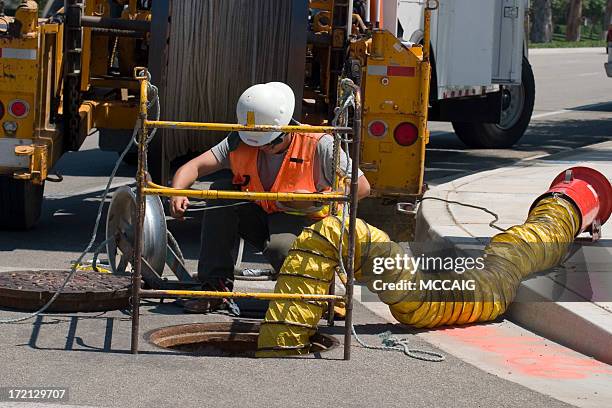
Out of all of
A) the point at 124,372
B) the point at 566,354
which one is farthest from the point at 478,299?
the point at 124,372

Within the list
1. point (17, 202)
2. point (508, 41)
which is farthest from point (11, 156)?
point (508, 41)

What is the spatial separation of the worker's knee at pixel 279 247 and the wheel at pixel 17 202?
10.2ft

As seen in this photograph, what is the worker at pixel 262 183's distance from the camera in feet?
25.7

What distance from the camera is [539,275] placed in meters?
8.62

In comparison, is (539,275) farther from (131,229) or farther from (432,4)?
(432,4)

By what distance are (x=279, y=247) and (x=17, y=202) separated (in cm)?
330

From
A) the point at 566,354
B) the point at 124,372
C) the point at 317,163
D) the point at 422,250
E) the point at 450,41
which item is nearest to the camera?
the point at 124,372

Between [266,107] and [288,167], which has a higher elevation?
[266,107]

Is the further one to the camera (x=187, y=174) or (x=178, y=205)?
(x=187, y=174)

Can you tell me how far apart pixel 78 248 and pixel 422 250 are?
2597 mm

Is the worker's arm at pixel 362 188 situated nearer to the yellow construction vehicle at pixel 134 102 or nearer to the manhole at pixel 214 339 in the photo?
the manhole at pixel 214 339

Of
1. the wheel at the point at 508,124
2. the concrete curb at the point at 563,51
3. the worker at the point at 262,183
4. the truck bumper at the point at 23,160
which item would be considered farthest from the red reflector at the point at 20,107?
the concrete curb at the point at 563,51

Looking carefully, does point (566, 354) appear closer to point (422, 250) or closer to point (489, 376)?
point (489, 376)

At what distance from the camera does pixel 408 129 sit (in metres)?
10.4
